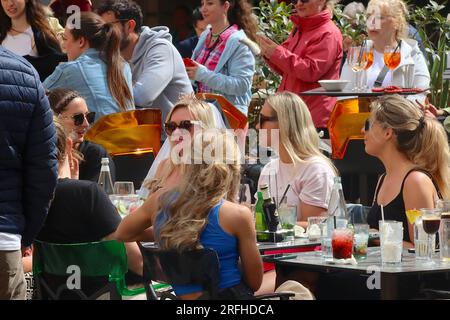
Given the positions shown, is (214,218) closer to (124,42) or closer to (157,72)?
(157,72)

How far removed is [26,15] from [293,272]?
378 cm

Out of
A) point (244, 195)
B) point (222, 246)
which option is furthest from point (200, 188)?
point (244, 195)

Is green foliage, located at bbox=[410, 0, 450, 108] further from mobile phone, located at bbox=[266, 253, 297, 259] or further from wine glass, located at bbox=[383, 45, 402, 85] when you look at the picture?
mobile phone, located at bbox=[266, 253, 297, 259]

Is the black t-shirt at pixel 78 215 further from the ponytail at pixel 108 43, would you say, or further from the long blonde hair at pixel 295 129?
the ponytail at pixel 108 43

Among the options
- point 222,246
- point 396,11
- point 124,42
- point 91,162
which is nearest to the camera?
point 222,246

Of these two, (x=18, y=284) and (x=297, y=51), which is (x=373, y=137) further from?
(x=297, y=51)

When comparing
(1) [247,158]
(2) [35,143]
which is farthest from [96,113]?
(2) [35,143]

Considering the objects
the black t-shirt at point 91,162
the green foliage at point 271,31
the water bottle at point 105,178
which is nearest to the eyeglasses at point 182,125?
the water bottle at point 105,178

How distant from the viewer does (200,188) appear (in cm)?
475

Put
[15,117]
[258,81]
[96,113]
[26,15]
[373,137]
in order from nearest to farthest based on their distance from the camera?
1. [15,117]
2. [373,137]
3. [96,113]
4. [26,15]
5. [258,81]

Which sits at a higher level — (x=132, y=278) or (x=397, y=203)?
(x=397, y=203)

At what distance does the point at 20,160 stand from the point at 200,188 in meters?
0.82

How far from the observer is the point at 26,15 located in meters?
8.32

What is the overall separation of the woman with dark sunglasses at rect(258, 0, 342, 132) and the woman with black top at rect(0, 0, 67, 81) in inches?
62.7
